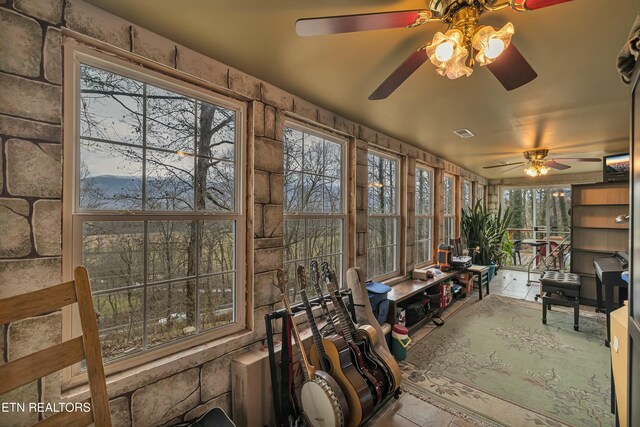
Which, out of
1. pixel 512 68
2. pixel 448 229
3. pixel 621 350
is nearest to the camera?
Result: pixel 512 68

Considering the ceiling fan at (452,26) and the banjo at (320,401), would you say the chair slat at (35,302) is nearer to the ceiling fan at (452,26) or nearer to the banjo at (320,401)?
the banjo at (320,401)

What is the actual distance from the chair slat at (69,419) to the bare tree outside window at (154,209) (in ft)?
2.02

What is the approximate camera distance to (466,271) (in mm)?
4754

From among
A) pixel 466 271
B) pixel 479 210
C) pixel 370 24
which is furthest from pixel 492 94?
pixel 479 210

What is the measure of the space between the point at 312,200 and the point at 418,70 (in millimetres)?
1377

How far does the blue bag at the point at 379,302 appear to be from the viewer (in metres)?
2.72

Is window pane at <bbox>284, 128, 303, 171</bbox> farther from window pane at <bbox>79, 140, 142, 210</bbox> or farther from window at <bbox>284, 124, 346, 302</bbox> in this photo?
window pane at <bbox>79, 140, 142, 210</bbox>

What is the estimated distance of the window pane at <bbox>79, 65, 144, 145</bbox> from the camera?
1.42 m

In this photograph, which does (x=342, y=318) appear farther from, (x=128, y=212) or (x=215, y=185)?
(x=128, y=212)

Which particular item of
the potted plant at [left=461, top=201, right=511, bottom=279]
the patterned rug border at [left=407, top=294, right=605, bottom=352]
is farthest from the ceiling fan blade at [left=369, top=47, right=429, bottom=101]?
the potted plant at [left=461, top=201, right=511, bottom=279]

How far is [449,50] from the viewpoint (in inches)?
44.3

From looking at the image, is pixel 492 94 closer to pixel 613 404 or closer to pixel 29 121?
pixel 613 404

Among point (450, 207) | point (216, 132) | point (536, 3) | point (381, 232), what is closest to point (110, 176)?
point (216, 132)

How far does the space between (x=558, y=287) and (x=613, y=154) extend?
2.42 m
